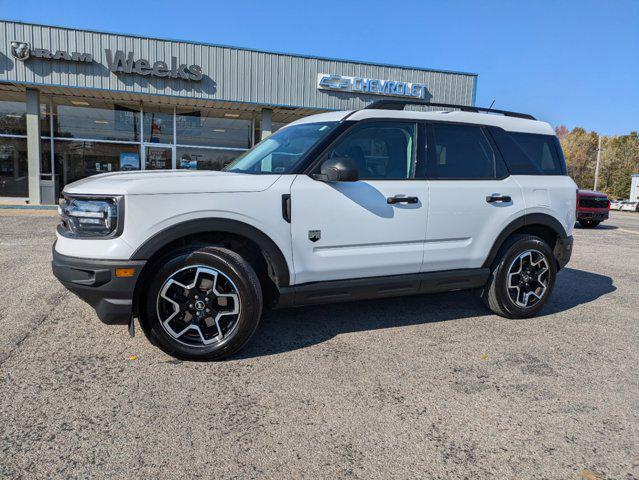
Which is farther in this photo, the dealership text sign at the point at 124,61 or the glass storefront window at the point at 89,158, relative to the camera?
the glass storefront window at the point at 89,158

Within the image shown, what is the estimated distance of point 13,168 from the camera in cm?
1706

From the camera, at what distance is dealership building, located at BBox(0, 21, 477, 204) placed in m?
15.2

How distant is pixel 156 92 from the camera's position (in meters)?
16.1

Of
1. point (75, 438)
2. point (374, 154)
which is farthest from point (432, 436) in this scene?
point (374, 154)

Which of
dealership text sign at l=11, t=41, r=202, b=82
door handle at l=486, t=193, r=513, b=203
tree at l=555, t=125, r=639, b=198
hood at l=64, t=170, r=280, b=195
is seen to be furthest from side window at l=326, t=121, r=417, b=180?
tree at l=555, t=125, r=639, b=198

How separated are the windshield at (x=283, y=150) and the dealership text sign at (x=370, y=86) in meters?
13.8

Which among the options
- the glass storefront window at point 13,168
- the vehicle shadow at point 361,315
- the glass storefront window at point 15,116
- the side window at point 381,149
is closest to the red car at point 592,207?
the vehicle shadow at point 361,315

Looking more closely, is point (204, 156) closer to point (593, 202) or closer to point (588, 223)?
point (593, 202)

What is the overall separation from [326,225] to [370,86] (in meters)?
15.5

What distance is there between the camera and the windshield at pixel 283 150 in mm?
3809

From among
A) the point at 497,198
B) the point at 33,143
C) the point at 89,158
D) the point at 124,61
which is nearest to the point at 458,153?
the point at 497,198

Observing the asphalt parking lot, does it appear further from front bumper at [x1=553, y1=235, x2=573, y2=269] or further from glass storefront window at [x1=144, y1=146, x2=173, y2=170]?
glass storefront window at [x1=144, y1=146, x2=173, y2=170]

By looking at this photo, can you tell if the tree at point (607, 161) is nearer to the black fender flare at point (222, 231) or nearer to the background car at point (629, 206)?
the background car at point (629, 206)

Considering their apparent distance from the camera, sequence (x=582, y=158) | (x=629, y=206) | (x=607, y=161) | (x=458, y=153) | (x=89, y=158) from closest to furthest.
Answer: (x=458, y=153)
(x=89, y=158)
(x=629, y=206)
(x=607, y=161)
(x=582, y=158)
